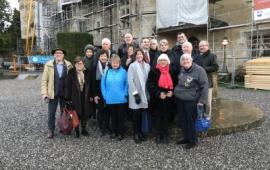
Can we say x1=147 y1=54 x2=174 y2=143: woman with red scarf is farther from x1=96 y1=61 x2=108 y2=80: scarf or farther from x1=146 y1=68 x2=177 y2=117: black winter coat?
x1=96 y1=61 x2=108 y2=80: scarf

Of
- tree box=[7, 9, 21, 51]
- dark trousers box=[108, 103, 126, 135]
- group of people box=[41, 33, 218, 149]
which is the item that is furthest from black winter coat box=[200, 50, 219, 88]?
tree box=[7, 9, 21, 51]

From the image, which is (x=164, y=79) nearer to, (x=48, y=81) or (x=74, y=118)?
(x=74, y=118)

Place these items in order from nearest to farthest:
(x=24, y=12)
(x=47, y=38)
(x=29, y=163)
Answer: (x=29, y=163) < (x=47, y=38) < (x=24, y=12)

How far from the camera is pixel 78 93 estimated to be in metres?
7.54

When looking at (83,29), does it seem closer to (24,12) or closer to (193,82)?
(24,12)

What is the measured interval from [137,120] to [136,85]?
655 mm

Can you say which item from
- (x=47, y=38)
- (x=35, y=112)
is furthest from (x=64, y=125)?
(x=47, y=38)

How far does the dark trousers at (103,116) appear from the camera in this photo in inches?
298

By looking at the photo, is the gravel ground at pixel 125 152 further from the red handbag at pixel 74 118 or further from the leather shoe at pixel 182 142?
the red handbag at pixel 74 118

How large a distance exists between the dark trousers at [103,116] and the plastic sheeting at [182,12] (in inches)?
557

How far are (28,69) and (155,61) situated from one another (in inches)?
1332

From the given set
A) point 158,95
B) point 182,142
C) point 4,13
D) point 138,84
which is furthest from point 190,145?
point 4,13

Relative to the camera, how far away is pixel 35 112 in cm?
1129

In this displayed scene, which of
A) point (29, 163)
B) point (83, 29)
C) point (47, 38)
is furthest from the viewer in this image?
point (47, 38)
